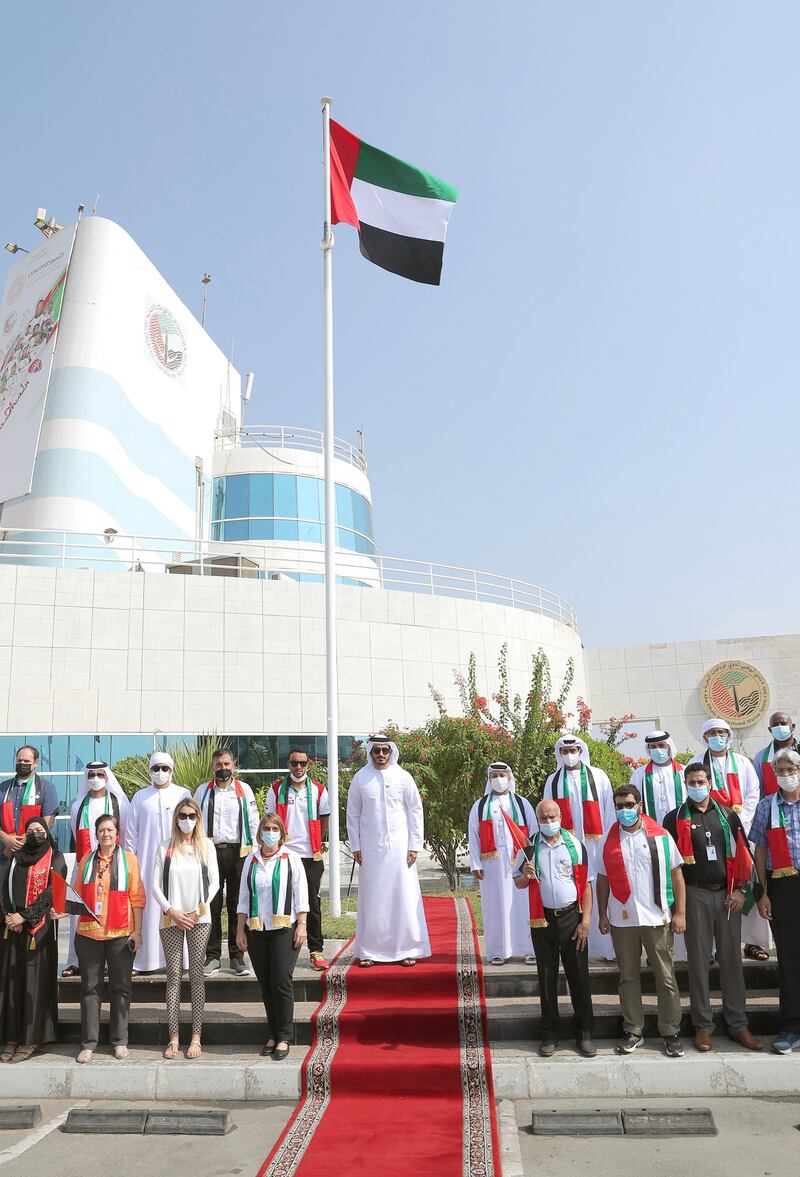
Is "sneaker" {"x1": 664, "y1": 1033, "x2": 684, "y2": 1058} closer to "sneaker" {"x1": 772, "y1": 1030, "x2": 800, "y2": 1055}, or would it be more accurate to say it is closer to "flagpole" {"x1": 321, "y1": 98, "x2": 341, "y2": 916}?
"sneaker" {"x1": 772, "y1": 1030, "x2": 800, "y2": 1055}

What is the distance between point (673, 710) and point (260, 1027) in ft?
65.0

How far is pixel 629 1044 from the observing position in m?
6.02

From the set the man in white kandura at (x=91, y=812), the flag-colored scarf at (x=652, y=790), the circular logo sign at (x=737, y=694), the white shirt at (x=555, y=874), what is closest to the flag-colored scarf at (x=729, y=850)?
the white shirt at (x=555, y=874)

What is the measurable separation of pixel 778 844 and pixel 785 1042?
4.21ft

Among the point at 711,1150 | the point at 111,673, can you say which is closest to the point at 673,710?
the point at 111,673

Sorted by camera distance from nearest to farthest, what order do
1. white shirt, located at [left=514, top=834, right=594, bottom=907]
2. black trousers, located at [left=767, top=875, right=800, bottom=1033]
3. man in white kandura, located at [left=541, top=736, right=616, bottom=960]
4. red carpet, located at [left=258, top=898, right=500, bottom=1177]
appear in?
red carpet, located at [left=258, top=898, right=500, bottom=1177], black trousers, located at [left=767, top=875, right=800, bottom=1033], white shirt, located at [left=514, top=834, right=594, bottom=907], man in white kandura, located at [left=541, top=736, right=616, bottom=960]

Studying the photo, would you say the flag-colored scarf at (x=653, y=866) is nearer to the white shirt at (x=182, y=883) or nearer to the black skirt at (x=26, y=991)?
the white shirt at (x=182, y=883)

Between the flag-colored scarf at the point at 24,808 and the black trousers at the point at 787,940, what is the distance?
19.6 feet

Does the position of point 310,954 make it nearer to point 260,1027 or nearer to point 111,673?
point 260,1027

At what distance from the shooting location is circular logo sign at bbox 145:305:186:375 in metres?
25.8

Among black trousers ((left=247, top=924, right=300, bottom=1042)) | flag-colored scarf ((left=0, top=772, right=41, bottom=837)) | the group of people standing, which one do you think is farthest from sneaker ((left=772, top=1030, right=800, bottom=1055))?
flag-colored scarf ((left=0, top=772, right=41, bottom=837))

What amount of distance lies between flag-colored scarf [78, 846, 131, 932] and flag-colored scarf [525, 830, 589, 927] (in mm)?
3001

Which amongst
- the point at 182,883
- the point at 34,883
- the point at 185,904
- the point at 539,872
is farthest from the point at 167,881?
the point at 539,872

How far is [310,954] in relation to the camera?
25.8 ft
